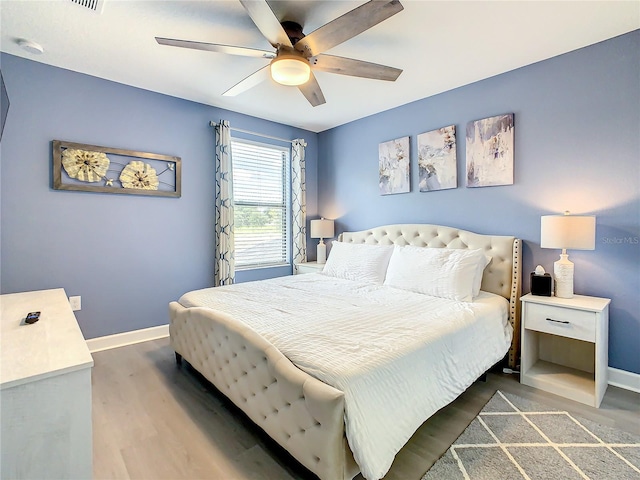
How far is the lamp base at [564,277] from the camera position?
2371mm

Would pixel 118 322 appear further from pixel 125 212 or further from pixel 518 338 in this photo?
pixel 518 338

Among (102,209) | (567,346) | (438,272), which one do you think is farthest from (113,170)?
(567,346)

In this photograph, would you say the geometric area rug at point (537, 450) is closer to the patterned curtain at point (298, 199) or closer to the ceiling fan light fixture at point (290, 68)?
the ceiling fan light fixture at point (290, 68)

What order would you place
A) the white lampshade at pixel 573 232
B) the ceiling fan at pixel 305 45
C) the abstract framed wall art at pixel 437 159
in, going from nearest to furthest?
the ceiling fan at pixel 305 45
the white lampshade at pixel 573 232
the abstract framed wall art at pixel 437 159

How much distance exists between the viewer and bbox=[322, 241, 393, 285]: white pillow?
3271mm

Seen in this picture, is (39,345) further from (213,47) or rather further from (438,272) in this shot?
(438,272)

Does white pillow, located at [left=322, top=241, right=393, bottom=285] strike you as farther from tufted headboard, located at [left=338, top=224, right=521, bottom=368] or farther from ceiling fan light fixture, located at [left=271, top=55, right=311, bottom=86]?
ceiling fan light fixture, located at [left=271, top=55, right=311, bottom=86]

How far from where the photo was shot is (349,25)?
172 cm

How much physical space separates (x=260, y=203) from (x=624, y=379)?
404 centimetres

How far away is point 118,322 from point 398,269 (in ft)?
9.58

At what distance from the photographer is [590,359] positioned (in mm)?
2488

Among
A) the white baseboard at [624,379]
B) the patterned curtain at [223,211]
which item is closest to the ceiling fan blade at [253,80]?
the patterned curtain at [223,211]

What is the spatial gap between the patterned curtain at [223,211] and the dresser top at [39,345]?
1959 millimetres

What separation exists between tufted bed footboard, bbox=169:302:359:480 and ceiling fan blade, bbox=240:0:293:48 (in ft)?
5.79
